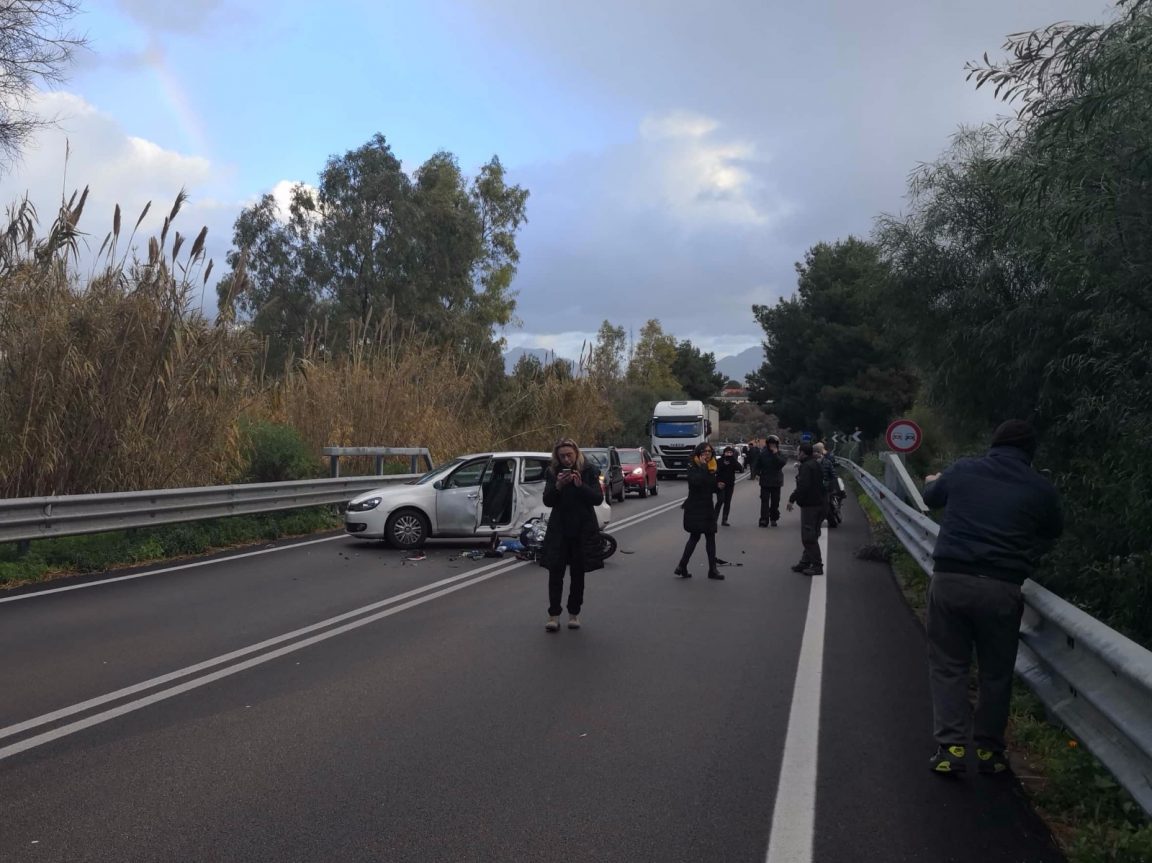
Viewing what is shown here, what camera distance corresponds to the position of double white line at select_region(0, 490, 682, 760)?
6.29m

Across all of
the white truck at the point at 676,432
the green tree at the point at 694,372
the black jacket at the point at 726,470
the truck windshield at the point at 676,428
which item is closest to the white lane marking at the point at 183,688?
the black jacket at the point at 726,470

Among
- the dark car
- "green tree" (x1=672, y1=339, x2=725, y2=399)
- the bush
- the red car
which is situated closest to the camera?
the bush

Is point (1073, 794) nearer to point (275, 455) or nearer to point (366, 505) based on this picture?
point (366, 505)

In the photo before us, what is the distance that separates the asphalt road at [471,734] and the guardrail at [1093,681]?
516 mm

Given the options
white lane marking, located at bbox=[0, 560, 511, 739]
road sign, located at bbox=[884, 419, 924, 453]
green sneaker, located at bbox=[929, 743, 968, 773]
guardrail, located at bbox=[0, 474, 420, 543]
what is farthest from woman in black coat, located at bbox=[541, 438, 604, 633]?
road sign, located at bbox=[884, 419, 924, 453]

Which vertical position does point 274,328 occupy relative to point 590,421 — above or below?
above

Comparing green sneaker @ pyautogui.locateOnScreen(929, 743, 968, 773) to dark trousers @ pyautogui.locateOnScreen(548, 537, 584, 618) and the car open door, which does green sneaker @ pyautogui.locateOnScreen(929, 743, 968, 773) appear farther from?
the car open door

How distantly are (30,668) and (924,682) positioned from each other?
250 inches

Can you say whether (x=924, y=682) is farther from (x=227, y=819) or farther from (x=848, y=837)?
(x=227, y=819)

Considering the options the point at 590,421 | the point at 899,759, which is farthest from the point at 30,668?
the point at 590,421

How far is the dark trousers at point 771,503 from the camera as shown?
22.1 metres

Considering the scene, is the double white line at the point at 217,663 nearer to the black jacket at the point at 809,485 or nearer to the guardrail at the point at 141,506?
the guardrail at the point at 141,506

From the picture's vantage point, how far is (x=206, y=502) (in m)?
15.6

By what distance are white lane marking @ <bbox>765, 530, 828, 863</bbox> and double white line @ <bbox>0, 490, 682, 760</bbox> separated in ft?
12.7
